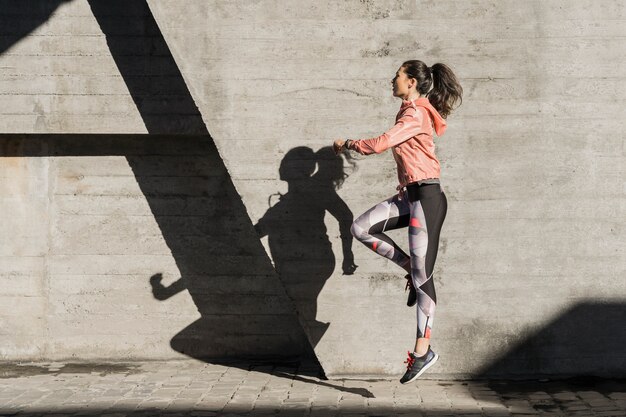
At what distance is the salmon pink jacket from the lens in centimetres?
643

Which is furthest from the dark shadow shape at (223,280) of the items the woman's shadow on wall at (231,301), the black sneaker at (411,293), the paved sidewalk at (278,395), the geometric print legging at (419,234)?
the geometric print legging at (419,234)

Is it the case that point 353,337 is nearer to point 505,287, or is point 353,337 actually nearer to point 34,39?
point 505,287

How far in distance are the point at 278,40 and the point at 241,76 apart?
0.37 metres

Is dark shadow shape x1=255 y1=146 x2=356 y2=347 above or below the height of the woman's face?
below

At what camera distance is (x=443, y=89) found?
671cm

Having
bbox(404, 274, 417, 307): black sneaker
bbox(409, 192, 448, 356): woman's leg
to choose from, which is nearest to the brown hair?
bbox(409, 192, 448, 356): woman's leg

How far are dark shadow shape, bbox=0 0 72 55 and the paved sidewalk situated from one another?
2.68 meters

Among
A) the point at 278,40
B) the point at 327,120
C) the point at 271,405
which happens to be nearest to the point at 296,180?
the point at 327,120

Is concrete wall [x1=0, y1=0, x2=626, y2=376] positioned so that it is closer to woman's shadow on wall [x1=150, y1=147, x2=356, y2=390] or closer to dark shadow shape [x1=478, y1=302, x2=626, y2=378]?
dark shadow shape [x1=478, y1=302, x2=626, y2=378]

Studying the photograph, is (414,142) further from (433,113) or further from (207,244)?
(207,244)

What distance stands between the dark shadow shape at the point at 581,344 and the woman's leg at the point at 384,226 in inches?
51.6

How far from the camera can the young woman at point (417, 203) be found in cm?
648

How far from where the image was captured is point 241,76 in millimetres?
7219

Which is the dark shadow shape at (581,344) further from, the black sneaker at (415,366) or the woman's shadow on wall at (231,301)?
the woman's shadow on wall at (231,301)
